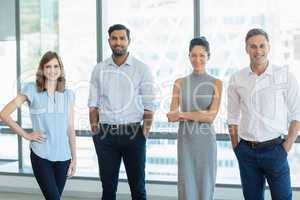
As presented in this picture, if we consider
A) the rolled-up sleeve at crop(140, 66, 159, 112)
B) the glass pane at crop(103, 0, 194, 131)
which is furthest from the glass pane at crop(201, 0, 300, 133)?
the rolled-up sleeve at crop(140, 66, 159, 112)

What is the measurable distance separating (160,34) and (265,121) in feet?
7.32

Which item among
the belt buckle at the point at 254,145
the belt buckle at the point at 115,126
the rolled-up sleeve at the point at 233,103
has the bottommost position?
the belt buckle at the point at 254,145

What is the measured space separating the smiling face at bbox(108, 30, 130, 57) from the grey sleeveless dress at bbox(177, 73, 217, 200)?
64 cm

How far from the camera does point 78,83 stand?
5195 millimetres

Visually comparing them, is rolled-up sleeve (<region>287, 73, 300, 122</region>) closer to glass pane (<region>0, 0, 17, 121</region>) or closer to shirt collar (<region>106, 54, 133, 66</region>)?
shirt collar (<region>106, 54, 133, 66</region>)

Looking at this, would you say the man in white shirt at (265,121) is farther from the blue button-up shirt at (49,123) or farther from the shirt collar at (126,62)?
the blue button-up shirt at (49,123)

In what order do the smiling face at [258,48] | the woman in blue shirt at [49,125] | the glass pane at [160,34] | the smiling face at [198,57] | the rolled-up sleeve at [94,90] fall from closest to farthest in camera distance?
the smiling face at [258,48]
the woman in blue shirt at [49,125]
the smiling face at [198,57]
the rolled-up sleeve at [94,90]
the glass pane at [160,34]

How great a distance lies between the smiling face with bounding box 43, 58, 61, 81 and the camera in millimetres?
3113

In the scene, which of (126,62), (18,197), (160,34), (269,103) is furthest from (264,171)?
(18,197)

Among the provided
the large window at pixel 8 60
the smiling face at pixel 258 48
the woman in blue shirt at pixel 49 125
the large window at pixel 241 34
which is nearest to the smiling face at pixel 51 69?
the woman in blue shirt at pixel 49 125

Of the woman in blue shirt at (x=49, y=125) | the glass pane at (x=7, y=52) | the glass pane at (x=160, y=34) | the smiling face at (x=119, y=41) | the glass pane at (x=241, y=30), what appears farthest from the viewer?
the glass pane at (x=7, y=52)

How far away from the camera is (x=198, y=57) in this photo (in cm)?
326

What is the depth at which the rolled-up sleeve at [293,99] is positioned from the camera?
2.92 metres

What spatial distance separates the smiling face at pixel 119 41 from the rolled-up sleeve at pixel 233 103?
3.21 ft
